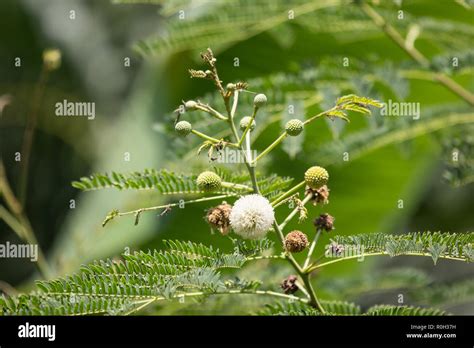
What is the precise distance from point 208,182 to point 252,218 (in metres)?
0.11

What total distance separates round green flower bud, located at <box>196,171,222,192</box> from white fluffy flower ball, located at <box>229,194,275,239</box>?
0.06 meters

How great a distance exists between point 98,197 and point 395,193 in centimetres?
144

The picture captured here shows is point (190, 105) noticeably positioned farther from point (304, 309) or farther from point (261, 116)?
point (261, 116)

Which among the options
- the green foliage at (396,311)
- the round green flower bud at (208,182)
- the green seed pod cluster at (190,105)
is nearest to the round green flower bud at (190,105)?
the green seed pod cluster at (190,105)

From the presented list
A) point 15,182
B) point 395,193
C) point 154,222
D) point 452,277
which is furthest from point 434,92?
point 15,182

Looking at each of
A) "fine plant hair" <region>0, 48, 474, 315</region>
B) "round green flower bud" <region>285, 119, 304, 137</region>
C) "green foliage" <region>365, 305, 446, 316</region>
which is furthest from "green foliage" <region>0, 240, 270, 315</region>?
"green foliage" <region>365, 305, 446, 316</region>

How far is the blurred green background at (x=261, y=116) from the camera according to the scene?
224 cm

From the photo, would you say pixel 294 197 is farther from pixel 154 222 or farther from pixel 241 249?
pixel 154 222

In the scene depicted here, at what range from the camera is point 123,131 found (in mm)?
3760

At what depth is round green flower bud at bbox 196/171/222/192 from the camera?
1.31 metres

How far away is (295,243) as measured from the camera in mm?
1319

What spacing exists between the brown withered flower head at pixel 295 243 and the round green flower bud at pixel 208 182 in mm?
160

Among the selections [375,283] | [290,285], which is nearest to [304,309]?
[290,285]

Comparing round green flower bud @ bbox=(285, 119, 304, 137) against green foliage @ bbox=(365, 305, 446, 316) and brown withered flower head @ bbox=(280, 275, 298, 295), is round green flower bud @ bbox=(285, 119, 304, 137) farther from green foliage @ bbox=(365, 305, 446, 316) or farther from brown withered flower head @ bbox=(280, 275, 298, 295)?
green foliage @ bbox=(365, 305, 446, 316)
